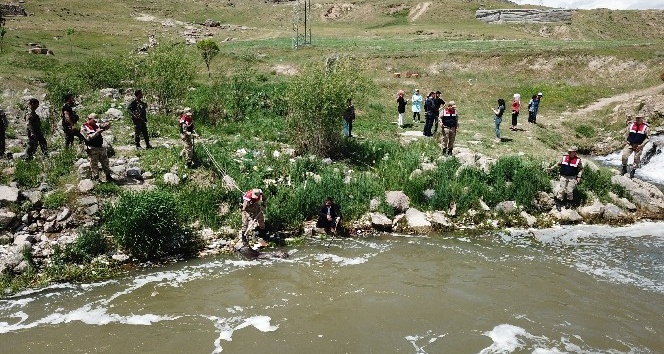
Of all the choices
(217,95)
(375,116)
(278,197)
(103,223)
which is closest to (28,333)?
→ (103,223)

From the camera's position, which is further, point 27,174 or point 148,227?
point 27,174

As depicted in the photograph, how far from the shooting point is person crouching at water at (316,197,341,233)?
576 inches

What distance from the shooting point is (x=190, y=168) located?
1677 centimetres

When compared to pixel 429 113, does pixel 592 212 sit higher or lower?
lower

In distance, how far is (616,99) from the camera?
102 ft

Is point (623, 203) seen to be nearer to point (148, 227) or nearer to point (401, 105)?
point (401, 105)

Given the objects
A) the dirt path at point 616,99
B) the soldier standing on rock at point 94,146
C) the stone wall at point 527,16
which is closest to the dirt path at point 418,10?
the stone wall at point 527,16

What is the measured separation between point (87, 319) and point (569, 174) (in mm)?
14055

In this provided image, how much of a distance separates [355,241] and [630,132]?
11.5 metres

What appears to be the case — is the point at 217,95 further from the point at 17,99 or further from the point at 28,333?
the point at 28,333

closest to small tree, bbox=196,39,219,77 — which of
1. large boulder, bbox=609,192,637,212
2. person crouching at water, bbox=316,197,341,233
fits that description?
person crouching at water, bbox=316,197,341,233

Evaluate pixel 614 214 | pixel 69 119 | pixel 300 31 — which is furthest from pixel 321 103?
pixel 300 31

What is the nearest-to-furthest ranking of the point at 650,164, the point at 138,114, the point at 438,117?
the point at 138,114 → the point at 438,117 → the point at 650,164

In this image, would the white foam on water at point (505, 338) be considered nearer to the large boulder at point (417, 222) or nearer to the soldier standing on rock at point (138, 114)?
the large boulder at point (417, 222)
